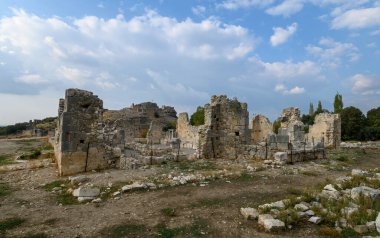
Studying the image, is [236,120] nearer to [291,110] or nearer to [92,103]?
[92,103]

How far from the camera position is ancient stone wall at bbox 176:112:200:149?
104 ft

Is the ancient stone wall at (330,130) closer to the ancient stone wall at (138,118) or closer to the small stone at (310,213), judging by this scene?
the ancient stone wall at (138,118)

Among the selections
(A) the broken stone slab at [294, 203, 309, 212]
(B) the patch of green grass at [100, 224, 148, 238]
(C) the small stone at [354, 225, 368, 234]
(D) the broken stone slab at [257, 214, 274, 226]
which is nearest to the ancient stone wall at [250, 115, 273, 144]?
(A) the broken stone slab at [294, 203, 309, 212]

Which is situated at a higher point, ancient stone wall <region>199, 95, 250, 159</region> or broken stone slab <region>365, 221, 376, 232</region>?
ancient stone wall <region>199, 95, 250, 159</region>

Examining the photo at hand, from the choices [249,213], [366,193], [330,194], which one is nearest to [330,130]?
[330,194]

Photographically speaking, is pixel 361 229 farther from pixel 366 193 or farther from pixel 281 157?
pixel 281 157

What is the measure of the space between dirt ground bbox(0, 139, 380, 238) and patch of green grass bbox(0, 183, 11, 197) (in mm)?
62

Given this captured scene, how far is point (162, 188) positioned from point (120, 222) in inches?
120

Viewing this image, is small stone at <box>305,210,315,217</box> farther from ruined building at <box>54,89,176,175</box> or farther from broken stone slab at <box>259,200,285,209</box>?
ruined building at <box>54,89,176,175</box>

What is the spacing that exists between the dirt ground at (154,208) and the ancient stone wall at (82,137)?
992 mm

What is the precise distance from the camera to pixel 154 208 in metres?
7.85

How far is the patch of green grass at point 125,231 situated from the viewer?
20.3 ft

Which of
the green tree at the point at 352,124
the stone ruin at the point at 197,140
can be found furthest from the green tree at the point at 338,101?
the stone ruin at the point at 197,140

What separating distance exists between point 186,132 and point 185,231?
27.9m
